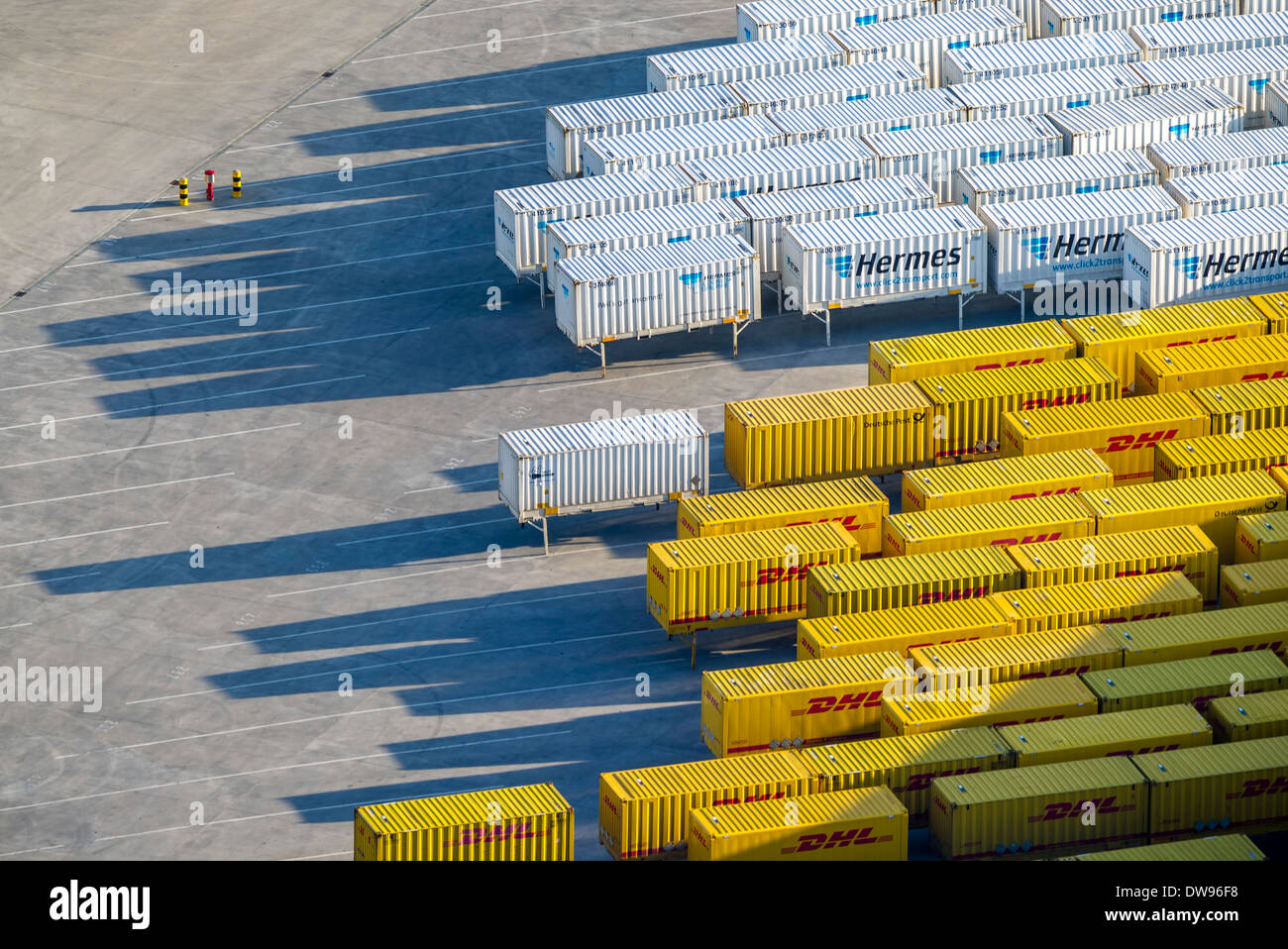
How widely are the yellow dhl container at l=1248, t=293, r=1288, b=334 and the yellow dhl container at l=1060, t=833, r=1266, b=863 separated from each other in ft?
114

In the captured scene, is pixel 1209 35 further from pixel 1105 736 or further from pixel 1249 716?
pixel 1105 736

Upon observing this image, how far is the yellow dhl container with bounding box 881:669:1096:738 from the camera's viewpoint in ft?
307

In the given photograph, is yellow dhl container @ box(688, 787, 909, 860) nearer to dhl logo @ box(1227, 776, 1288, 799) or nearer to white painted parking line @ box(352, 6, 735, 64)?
dhl logo @ box(1227, 776, 1288, 799)

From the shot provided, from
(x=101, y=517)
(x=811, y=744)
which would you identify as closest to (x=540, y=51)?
(x=101, y=517)

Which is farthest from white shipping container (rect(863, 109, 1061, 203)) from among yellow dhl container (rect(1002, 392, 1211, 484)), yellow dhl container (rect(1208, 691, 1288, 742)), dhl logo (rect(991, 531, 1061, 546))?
yellow dhl container (rect(1208, 691, 1288, 742))

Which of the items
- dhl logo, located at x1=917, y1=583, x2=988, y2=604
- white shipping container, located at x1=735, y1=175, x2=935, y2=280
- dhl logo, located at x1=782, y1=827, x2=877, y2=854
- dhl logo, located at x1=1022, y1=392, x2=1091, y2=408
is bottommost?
dhl logo, located at x1=782, y1=827, x2=877, y2=854

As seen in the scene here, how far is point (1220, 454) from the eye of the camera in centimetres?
10725

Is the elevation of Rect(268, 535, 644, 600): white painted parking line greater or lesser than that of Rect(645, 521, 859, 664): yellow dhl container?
lesser

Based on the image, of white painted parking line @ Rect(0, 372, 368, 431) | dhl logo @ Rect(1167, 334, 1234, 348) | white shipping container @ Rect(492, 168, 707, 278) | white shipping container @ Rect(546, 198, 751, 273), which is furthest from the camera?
white shipping container @ Rect(492, 168, 707, 278)

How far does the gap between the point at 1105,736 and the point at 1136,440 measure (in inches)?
779

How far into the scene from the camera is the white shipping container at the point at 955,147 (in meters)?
127

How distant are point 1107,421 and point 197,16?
67.7 metres

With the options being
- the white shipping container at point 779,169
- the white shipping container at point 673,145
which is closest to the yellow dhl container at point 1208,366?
the white shipping container at point 779,169

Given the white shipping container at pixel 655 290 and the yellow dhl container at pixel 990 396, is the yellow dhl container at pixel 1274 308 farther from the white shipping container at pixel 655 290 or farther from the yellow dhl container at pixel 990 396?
the white shipping container at pixel 655 290
